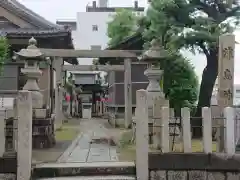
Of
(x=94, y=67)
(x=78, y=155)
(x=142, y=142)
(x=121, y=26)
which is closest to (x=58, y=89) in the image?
(x=94, y=67)

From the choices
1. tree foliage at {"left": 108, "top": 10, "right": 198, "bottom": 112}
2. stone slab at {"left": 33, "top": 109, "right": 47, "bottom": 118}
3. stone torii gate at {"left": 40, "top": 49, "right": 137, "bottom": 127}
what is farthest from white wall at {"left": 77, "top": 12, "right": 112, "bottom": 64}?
stone slab at {"left": 33, "top": 109, "right": 47, "bottom": 118}

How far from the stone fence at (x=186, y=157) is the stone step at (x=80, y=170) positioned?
381 millimetres

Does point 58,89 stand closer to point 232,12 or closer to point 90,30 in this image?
point 232,12

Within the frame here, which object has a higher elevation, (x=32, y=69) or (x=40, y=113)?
(x=32, y=69)

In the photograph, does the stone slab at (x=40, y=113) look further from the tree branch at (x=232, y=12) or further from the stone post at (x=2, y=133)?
the tree branch at (x=232, y=12)

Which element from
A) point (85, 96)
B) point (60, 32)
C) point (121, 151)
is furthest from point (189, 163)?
point (85, 96)

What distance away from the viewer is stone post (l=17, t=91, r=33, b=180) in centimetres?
773

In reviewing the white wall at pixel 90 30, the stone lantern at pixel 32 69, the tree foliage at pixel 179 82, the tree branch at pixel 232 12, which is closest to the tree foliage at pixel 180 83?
the tree foliage at pixel 179 82

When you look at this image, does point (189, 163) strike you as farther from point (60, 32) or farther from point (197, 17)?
point (60, 32)

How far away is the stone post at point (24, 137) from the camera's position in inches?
304

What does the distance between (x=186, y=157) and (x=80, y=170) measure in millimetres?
2239

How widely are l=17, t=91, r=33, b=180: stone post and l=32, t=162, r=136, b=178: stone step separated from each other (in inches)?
12.5

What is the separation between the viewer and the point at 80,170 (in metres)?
8.15

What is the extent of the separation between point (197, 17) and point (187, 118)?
227 inches
